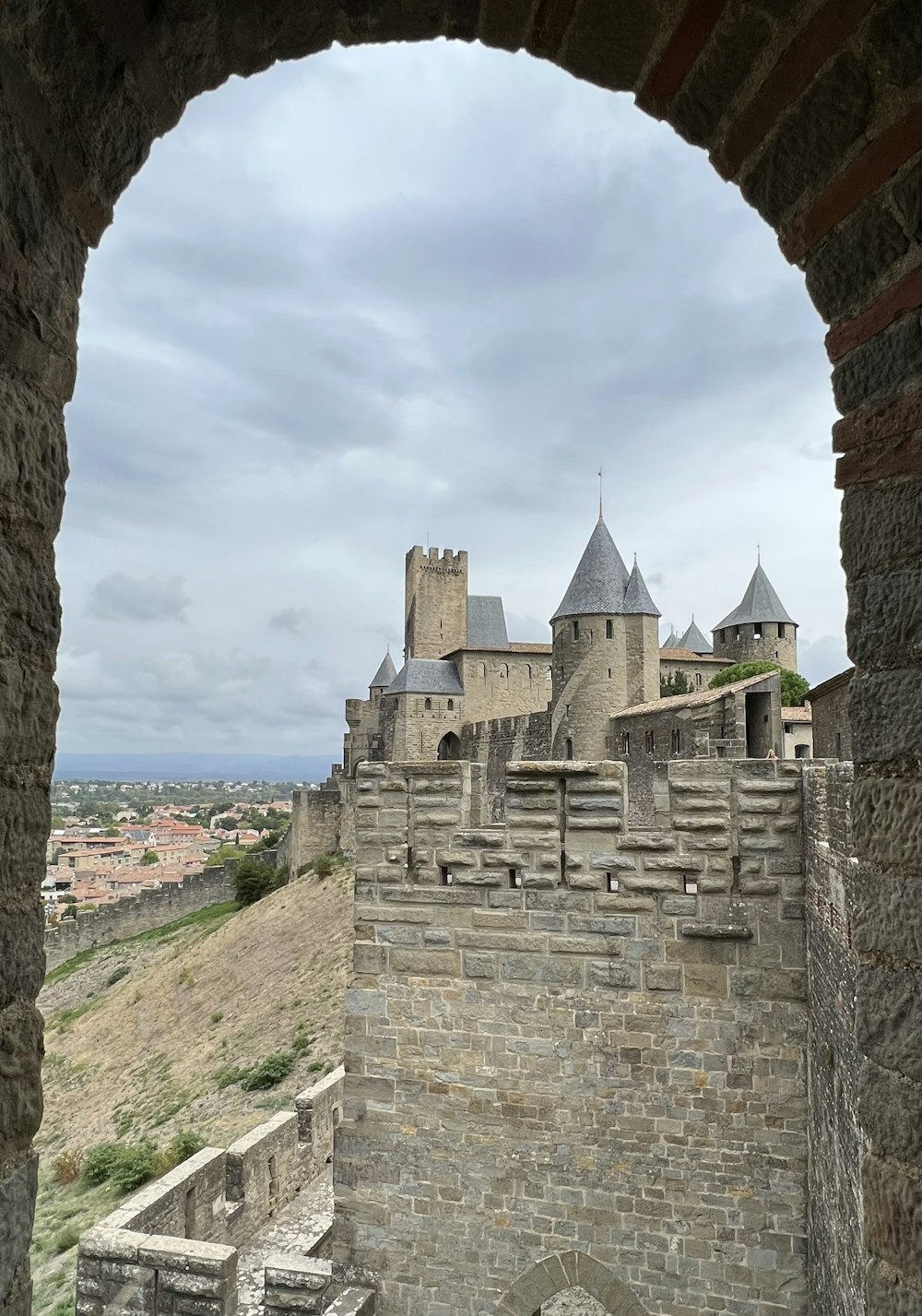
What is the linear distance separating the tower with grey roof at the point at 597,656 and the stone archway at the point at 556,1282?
25315 mm

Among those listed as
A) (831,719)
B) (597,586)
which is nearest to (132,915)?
(597,586)

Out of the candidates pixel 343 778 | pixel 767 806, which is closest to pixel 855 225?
pixel 767 806

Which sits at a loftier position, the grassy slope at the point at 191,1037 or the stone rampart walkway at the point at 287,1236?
the stone rampart walkway at the point at 287,1236

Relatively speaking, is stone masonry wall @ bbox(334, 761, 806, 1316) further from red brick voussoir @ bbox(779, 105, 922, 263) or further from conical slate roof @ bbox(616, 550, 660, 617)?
conical slate roof @ bbox(616, 550, 660, 617)

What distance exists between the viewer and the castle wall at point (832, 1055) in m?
4.41

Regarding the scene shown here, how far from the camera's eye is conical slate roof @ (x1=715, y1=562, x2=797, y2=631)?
45219 millimetres

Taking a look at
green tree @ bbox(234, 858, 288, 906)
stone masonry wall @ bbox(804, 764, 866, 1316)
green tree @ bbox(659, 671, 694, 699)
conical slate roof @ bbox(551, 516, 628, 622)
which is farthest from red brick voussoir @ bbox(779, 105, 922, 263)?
green tree @ bbox(659, 671, 694, 699)

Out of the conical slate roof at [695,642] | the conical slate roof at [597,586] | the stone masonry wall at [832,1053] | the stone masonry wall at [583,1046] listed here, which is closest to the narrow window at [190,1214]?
the stone masonry wall at [583,1046]

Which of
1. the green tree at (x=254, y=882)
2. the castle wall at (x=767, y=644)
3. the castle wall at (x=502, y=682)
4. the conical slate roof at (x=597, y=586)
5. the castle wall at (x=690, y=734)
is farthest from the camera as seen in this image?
the castle wall at (x=502, y=682)

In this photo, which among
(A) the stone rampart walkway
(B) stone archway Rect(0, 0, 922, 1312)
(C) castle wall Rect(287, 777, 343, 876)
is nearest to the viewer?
(B) stone archway Rect(0, 0, 922, 1312)

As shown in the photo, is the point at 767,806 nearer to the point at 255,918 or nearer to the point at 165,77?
the point at 165,77

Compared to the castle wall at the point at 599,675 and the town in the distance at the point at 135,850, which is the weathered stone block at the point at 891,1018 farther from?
the town in the distance at the point at 135,850

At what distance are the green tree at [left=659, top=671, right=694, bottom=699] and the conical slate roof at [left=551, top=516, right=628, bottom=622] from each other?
1139 centimetres

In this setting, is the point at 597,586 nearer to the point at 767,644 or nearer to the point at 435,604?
the point at 767,644
